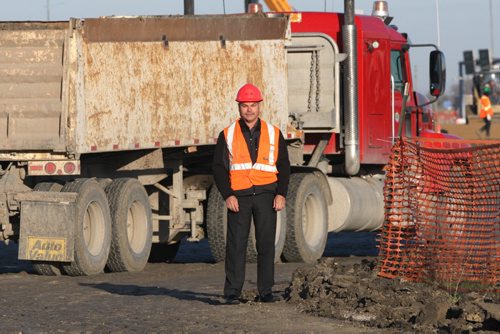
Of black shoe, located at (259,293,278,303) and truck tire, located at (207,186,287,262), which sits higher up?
truck tire, located at (207,186,287,262)

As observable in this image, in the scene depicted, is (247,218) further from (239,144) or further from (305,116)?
(305,116)

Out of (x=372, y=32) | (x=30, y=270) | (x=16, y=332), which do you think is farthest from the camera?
(x=372, y=32)

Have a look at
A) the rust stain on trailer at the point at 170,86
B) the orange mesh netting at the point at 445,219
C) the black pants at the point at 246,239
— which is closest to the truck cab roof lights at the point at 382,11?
the rust stain on trailer at the point at 170,86

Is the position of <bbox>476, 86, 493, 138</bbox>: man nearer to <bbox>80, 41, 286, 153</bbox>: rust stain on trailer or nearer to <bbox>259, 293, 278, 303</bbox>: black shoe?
<bbox>80, 41, 286, 153</bbox>: rust stain on trailer

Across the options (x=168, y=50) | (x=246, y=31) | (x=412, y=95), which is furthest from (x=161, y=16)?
(x=412, y=95)

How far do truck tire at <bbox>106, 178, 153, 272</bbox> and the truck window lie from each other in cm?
511

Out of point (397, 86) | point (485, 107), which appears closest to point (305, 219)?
point (397, 86)

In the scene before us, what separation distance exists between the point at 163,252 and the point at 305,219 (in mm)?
2068

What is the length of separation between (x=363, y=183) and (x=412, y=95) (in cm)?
161

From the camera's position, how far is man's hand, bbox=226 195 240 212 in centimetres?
1230

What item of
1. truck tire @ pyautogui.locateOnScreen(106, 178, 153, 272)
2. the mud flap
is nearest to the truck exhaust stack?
truck tire @ pyautogui.locateOnScreen(106, 178, 153, 272)

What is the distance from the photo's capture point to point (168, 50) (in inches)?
680

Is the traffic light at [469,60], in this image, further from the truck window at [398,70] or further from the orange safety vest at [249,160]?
the orange safety vest at [249,160]

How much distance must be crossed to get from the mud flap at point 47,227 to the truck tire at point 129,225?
3.76ft
